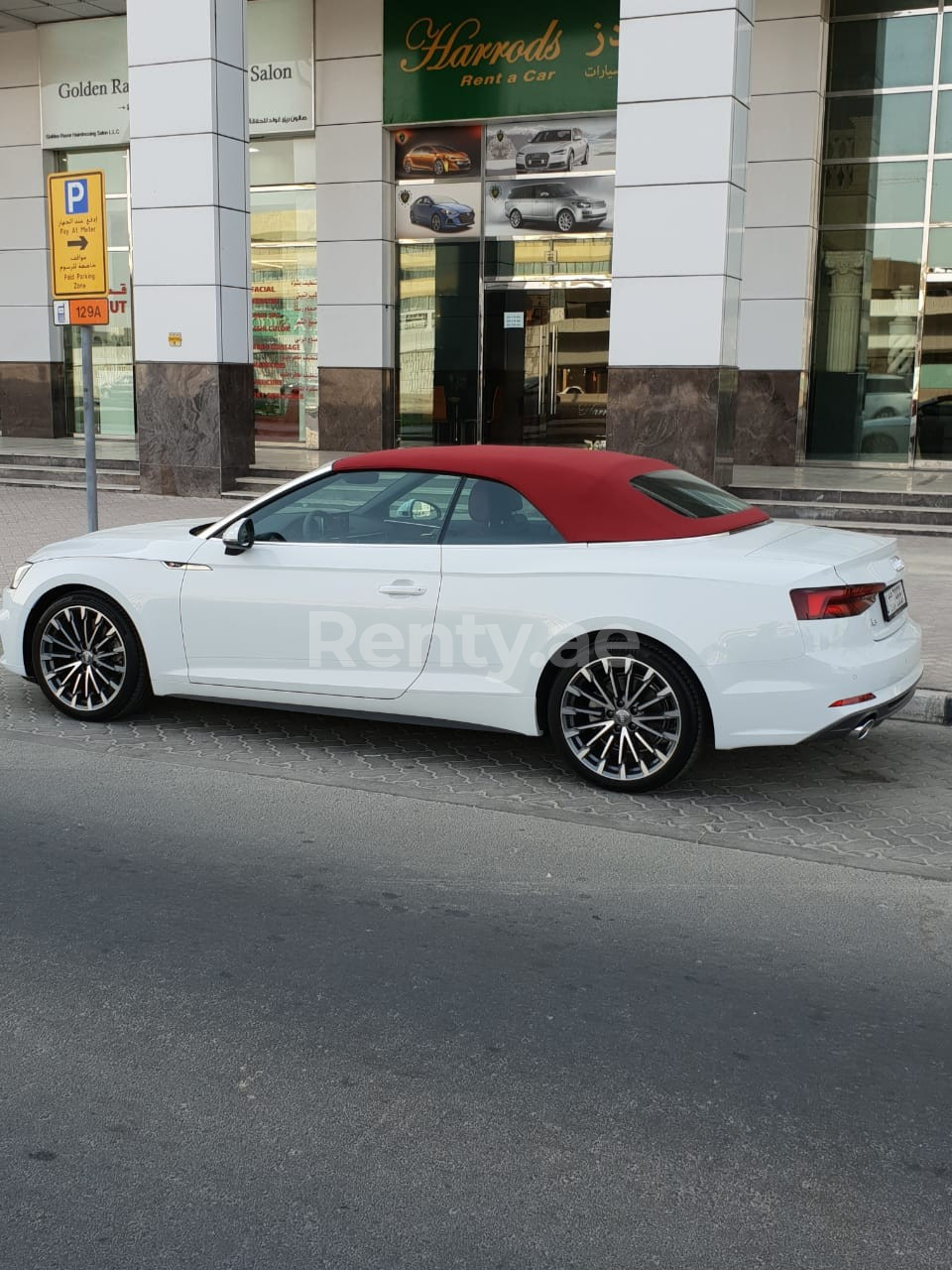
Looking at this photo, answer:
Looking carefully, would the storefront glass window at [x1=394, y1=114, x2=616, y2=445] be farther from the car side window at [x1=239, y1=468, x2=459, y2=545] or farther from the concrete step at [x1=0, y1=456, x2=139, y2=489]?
the car side window at [x1=239, y1=468, x2=459, y2=545]

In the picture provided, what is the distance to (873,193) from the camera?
60.0ft

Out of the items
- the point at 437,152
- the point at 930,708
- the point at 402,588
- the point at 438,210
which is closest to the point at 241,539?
the point at 402,588

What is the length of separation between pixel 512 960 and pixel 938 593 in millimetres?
7364

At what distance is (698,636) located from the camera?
225 inches

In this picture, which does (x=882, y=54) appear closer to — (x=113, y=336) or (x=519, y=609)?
(x=113, y=336)

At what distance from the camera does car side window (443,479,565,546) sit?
6.19 metres

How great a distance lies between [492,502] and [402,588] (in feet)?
1.92

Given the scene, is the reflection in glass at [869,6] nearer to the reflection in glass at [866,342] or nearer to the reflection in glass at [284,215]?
the reflection in glass at [866,342]

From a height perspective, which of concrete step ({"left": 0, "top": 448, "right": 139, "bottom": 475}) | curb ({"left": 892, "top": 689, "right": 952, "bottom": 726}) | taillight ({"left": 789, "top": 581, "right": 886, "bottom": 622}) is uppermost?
taillight ({"left": 789, "top": 581, "right": 886, "bottom": 622})

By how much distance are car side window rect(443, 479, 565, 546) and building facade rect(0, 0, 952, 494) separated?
8.24 m

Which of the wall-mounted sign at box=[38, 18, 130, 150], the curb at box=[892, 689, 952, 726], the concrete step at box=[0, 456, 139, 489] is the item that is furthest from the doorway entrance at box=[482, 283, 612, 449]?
the curb at box=[892, 689, 952, 726]

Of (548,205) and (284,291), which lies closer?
(548,205)

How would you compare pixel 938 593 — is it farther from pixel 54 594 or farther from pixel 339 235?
pixel 339 235

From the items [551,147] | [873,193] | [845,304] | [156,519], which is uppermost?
[551,147]
